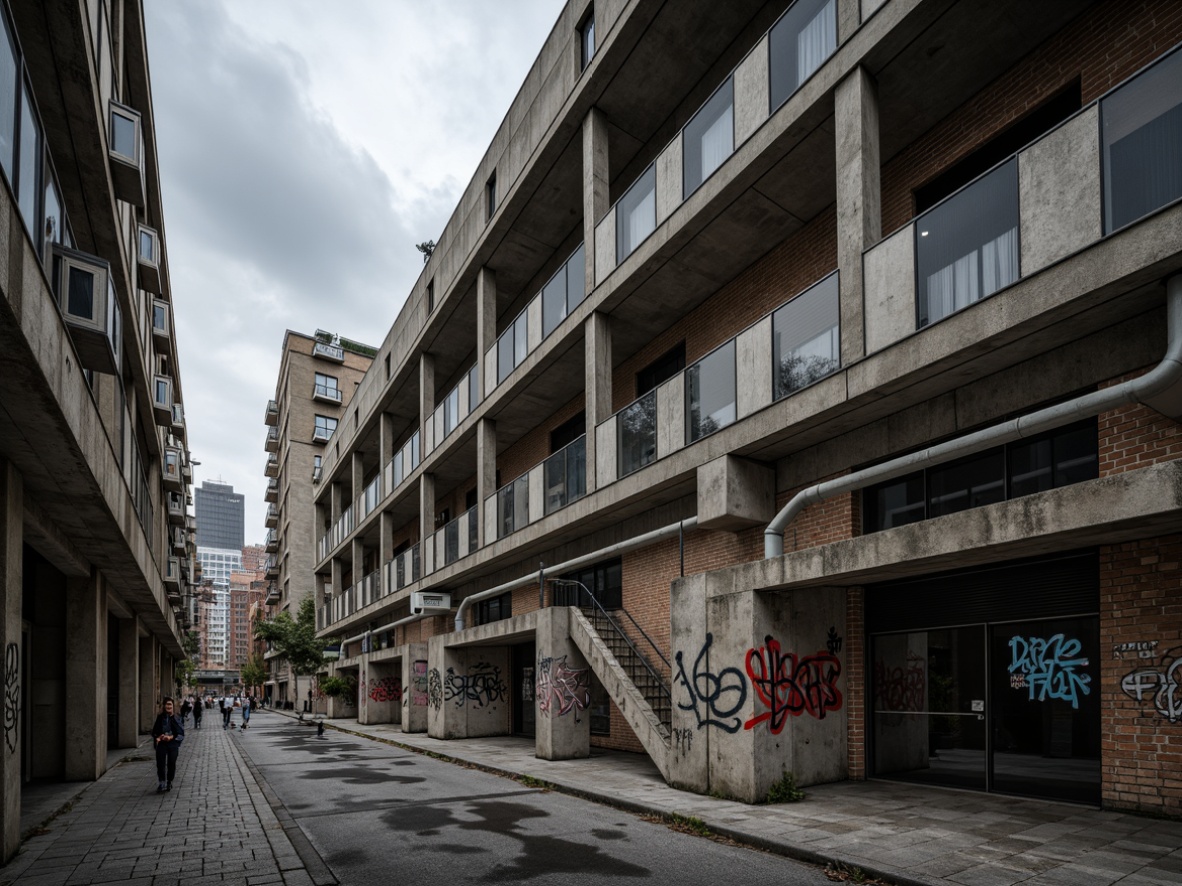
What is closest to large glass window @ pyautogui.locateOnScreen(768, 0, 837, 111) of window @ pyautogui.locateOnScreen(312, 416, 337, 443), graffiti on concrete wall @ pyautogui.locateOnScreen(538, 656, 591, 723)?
graffiti on concrete wall @ pyautogui.locateOnScreen(538, 656, 591, 723)

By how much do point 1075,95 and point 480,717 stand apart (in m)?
19.6

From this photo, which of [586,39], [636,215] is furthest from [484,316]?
[636,215]

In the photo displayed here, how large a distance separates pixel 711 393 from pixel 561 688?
6.79 metres

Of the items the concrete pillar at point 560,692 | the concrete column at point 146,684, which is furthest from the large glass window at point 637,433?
the concrete column at point 146,684

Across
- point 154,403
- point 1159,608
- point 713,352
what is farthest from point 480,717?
Result: point 1159,608

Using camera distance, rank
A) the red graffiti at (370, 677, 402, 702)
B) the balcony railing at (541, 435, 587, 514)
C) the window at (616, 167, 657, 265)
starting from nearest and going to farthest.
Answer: the window at (616, 167, 657, 265), the balcony railing at (541, 435, 587, 514), the red graffiti at (370, 677, 402, 702)

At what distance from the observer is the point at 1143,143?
7254 millimetres

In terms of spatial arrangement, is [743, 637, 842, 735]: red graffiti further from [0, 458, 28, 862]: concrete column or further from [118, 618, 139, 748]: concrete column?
[118, 618, 139, 748]: concrete column

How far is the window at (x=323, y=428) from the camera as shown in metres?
65.0

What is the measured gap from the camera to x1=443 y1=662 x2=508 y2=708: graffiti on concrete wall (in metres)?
21.9

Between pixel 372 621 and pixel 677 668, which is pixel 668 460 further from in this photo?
pixel 372 621

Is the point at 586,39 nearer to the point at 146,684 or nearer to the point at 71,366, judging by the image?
the point at 71,366

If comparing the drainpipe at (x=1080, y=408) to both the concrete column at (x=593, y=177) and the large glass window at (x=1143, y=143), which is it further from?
the concrete column at (x=593, y=177)

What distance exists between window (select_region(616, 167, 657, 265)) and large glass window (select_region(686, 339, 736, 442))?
2966 millimetres
